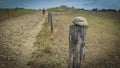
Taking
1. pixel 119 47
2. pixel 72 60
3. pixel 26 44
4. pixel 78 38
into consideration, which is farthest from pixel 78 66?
pixel 119 47

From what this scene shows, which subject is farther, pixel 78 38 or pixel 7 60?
pixel 7 60

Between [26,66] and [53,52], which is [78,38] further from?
[53,52]

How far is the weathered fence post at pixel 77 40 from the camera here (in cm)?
538

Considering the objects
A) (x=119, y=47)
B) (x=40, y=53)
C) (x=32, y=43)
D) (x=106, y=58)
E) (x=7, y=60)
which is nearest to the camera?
(x=7, y=60)

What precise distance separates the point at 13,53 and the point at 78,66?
19.0ft

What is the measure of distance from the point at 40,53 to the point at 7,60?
6.41 feet

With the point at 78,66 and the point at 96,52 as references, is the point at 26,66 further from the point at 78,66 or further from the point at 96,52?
the point at 96,52

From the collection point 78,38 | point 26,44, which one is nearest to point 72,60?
point 78,38

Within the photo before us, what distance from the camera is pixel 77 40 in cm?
550

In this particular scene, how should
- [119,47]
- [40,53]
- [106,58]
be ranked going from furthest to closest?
[119,47] → [106,58] → [40,53]

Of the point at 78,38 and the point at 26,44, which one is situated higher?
the point at 78,38

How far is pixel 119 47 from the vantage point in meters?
14.1

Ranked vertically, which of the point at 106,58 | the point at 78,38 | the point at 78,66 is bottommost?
the point at 106,58

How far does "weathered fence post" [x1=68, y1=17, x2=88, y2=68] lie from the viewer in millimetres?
5383
